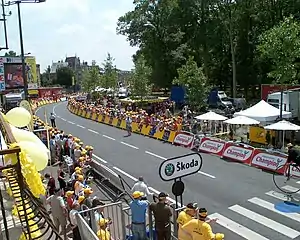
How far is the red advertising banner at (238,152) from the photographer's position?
1783cm

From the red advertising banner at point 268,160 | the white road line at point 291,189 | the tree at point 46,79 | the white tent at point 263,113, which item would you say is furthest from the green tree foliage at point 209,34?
the tree at point 46,79

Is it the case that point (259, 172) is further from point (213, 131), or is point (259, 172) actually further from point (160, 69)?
point (160, 69)

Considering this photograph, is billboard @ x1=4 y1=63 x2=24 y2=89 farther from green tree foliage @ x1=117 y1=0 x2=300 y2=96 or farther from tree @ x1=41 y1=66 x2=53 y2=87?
tree @ x1=41 y1=66 x2=53 y2=87

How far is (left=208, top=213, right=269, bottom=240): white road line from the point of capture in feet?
33.6

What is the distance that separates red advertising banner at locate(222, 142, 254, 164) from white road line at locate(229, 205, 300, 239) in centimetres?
577

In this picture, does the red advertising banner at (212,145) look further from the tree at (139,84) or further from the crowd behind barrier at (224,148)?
the tree at (139,84)

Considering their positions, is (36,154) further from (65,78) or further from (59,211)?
(65,78)

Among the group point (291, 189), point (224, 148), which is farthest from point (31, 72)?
point (291, 189)

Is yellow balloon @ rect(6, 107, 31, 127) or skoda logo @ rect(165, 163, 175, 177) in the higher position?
yellow balloon @ rect(6, 107, 31, 127)

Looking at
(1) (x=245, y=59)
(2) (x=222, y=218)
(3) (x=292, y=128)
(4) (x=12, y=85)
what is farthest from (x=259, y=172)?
(4) (x=12, y=85)

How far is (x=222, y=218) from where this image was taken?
11531 mm

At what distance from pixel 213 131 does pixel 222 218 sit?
51.0 feet

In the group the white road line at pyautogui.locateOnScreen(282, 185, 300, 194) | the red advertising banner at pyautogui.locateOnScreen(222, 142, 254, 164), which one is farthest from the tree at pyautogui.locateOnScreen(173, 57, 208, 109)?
the white road line at pyautogui.locateOnScreen(282, 185, 300, 194)

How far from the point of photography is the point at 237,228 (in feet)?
35.4
